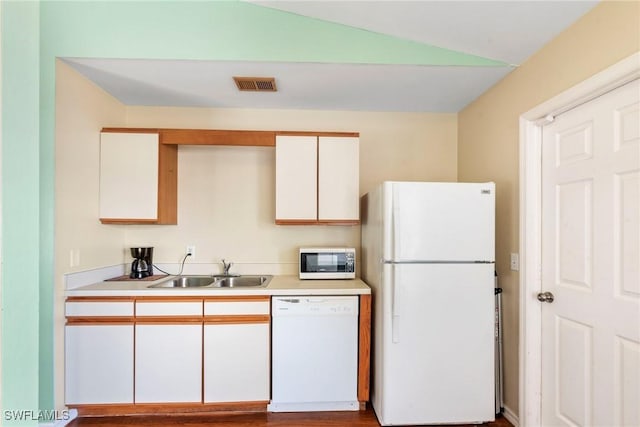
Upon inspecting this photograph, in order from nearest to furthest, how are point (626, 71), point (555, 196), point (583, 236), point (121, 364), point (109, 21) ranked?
1. point (626, 71)
2. point (583, 236)
3. point (555, 196)
4. point (109, 21)
5. point (121, 364)

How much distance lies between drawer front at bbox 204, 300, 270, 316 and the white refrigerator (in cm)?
83

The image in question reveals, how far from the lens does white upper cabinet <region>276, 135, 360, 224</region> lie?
8.66 ft

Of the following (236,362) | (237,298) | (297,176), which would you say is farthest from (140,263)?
(297,176)

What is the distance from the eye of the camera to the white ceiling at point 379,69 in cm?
177

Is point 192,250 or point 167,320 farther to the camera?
point 192,250

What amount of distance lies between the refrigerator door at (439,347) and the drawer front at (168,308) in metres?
1.28

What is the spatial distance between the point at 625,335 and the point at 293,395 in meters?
1.89

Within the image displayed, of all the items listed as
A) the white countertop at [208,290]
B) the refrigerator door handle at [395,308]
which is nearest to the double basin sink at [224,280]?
the white countertop at [208,290]

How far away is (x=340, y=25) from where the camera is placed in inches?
82.2

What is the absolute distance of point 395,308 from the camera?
2.06 m

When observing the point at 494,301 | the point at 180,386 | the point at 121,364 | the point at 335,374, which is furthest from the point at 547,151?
the point at 121,364

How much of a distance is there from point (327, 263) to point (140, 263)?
1553 millimetres

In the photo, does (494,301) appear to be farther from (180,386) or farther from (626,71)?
(180,386)

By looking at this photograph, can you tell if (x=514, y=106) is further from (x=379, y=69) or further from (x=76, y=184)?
(x=76, y=184)
